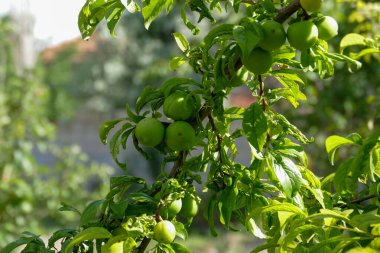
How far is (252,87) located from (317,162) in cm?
380

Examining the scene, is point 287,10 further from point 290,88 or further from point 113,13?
point 113,13

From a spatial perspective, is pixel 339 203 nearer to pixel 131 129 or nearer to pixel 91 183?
pixel 131 129

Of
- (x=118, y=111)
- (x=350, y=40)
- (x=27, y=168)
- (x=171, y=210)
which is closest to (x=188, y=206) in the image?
(x=171, y=210)

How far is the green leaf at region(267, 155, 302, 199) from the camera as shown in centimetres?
94

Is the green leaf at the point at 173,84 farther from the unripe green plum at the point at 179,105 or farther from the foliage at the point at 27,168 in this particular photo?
the foliage at the point at 27,168

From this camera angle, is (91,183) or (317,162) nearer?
(317,162)

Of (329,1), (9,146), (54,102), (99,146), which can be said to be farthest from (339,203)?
(54,102)

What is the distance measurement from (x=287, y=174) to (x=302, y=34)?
0.21 m

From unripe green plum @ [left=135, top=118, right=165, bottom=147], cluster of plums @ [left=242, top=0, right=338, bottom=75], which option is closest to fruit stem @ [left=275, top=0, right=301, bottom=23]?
cluster of plums @ [left=242, top=0, right=338, bottom=75]

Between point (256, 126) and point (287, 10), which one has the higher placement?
point (287, 10)

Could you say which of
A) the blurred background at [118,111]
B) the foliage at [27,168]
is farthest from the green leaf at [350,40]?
the foliage at [27,168]

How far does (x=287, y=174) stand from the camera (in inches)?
37.7

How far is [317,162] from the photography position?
4.70 m

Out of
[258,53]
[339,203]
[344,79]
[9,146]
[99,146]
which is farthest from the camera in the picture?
[99,146]
